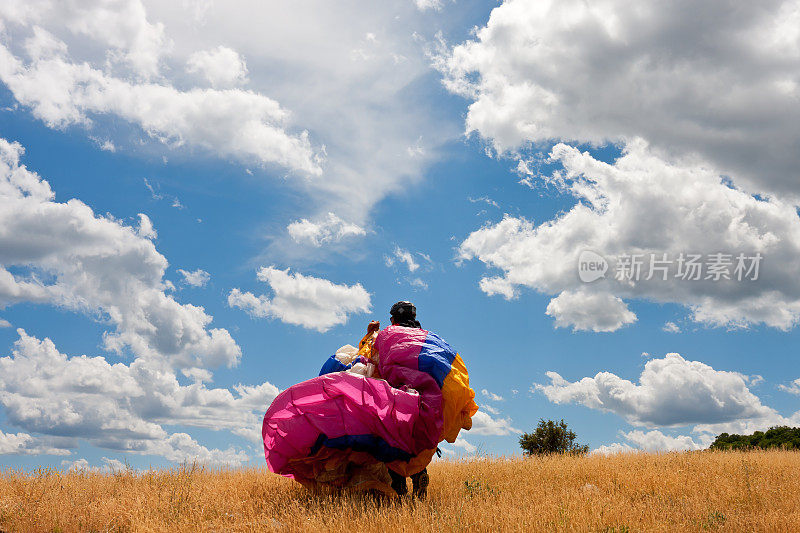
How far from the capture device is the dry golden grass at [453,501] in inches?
301

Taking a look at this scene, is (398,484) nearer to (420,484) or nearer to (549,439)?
(420,484)

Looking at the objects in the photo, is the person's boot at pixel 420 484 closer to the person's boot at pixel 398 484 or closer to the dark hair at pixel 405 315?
the person's boot at pixel 398 484

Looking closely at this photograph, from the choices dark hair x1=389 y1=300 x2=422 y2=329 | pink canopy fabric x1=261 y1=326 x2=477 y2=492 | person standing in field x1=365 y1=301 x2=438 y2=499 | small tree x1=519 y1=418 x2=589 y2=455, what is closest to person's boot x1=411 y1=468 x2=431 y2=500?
person standing in field x1=365 y1=301 x2=438 y2=499

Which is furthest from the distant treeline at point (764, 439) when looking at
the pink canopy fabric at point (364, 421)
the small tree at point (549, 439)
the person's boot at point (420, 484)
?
the pink canopy fabric at point (364, 421)

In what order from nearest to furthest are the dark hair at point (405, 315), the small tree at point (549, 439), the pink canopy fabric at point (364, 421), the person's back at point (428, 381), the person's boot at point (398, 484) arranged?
the pink canopy fabric at point (364, 421) < the person's back at point (428, 381) < the person's boot at point (398, 484) < the dark hair at point (405, 315) < the small tree at point (549, 439)

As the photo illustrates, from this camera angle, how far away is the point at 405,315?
407 inches

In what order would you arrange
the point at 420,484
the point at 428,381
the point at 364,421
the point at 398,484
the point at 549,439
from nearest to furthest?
the point at 364,421
the point at 428,381
the point at 398,484
the point at 420,484
the point at 549,439

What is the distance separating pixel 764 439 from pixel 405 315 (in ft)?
79.7

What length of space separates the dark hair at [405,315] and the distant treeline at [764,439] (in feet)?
64.9

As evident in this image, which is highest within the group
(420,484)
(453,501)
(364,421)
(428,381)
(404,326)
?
(404,326)

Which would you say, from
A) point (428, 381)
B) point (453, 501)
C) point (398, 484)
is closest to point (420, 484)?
point (398, 484)

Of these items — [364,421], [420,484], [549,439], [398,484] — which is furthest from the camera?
[549,439]

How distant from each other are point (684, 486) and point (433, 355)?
5633 mm

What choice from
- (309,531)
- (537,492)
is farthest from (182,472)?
(537,492)
